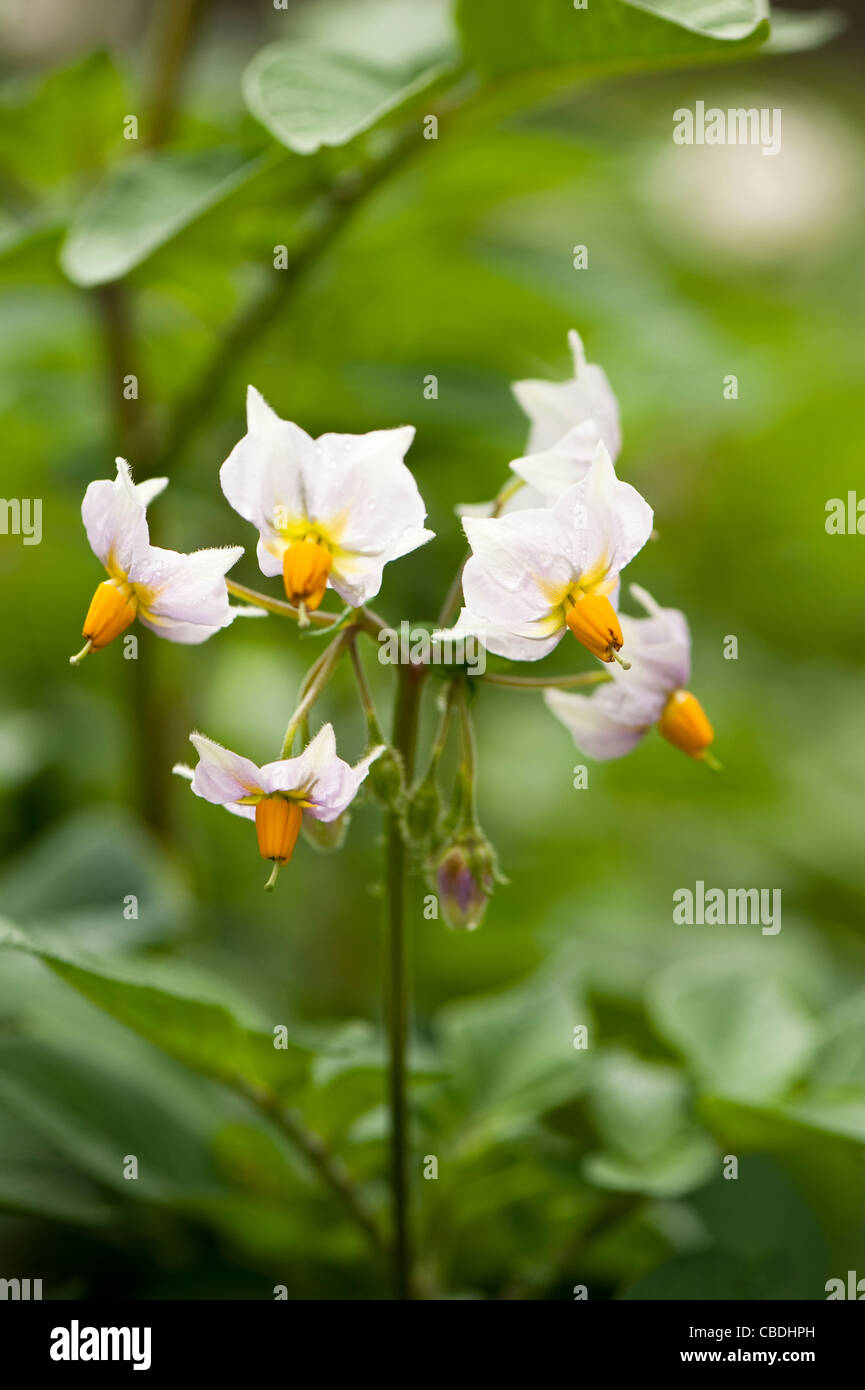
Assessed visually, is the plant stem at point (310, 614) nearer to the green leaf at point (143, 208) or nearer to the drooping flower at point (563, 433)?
the drooping flower at point (563, 433)

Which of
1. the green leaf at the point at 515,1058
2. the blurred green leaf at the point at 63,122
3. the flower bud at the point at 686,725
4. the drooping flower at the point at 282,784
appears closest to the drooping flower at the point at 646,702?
the flower bud at the point at 686,725

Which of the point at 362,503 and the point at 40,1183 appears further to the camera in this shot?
the point at 40,1183

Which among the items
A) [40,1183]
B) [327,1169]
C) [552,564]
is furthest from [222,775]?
[40,1183]

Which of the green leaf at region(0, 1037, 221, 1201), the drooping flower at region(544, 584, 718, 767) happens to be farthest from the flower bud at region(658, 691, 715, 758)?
the green leaf at region(0, 1037, 221, 1201)

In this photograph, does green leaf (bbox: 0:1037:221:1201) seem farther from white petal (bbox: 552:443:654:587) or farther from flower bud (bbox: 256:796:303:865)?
white petal (bbox: 552:443:654:587)

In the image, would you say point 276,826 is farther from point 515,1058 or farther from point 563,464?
point 515,1058
